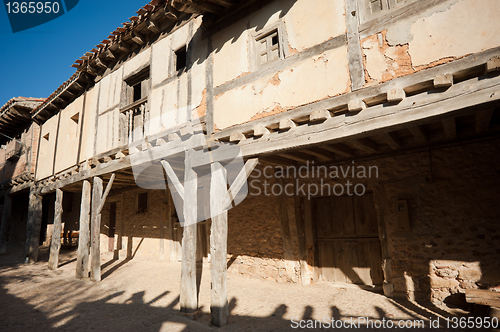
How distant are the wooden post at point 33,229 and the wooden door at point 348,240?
9.66 m

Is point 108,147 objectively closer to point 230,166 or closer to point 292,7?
point 230,166

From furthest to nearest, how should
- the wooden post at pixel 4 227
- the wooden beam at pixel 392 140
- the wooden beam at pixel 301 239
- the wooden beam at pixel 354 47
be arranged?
the wooden post at pixel 4 227
the wooden beam at pixel 301 239
the wooden beam at pixel 392 140
the wooden beam at pixel 354 47

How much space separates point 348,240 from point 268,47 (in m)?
4.05

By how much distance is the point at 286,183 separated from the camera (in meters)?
6.52

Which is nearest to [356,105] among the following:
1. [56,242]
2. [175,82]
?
[175,82]

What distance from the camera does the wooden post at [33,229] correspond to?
396 inches

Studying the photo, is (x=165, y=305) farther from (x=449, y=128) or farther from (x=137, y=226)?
(x=449, y=128)

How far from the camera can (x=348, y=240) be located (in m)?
6.01

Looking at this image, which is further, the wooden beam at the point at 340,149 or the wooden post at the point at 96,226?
the wooden post at the point at 96,226

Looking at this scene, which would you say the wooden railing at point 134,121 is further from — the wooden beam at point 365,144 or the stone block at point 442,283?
the stone block at point 442,283

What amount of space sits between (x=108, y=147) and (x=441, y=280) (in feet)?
24.4

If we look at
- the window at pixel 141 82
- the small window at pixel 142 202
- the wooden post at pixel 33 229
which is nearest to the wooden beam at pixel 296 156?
the window at pixel 141 82

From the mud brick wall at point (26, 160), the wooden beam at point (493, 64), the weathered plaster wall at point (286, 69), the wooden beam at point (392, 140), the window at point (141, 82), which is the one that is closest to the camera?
the wooden beam at point (493, 64)

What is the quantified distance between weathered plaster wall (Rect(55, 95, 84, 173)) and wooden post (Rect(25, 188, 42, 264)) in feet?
6.90
